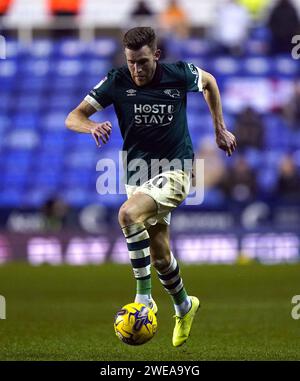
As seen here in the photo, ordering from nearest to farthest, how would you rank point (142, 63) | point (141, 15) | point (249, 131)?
Result: point (142, 63) < point (249, 131) < point (141, 15)

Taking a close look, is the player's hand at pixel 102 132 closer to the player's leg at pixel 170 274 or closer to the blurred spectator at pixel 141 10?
the player's leg at pixel 170 274

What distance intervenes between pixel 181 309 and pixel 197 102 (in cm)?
1647

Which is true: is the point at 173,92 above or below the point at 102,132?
above

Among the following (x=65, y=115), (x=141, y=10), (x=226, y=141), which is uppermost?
(x=141, y=10)

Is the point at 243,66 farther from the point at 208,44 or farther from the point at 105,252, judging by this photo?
the point at 105,252

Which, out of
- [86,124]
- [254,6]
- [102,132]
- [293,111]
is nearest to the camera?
[102,132]

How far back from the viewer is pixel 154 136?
8.71 meters

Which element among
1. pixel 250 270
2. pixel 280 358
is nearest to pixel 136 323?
pixel 280 358

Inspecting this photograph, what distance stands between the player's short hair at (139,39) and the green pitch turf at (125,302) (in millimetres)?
2264

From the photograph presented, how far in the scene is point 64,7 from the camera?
87.4 ft

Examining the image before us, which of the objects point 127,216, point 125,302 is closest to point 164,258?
point 127,216

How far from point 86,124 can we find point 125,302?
528 centimetres

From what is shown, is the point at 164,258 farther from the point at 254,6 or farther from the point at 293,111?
the point at 254,6

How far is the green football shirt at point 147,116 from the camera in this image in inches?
342
